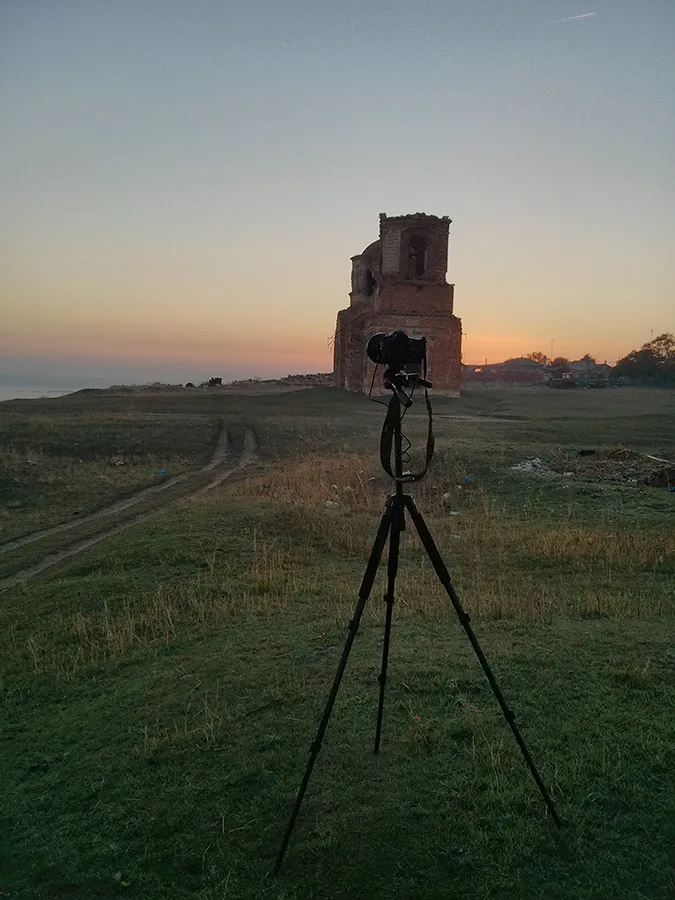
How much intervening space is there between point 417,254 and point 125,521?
30381mm

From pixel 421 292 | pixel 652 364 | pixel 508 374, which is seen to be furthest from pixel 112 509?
pixel 508 374

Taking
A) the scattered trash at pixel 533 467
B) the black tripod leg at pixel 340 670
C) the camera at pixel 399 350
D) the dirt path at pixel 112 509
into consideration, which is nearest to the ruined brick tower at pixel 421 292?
the dirt path at pixel 112 509

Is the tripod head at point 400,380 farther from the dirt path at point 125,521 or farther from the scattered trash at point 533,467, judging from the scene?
the scattered trash at point 533,467

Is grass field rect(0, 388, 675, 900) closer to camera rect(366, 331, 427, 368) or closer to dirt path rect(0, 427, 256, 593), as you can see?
dirt path rect(0, 427, 256, 593)

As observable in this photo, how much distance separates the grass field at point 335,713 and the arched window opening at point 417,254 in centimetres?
2975

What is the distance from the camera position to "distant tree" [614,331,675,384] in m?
56.8

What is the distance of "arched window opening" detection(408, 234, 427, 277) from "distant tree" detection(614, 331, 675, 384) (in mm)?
29993

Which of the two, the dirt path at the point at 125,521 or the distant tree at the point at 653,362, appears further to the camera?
the distant tree at the point at 653,362

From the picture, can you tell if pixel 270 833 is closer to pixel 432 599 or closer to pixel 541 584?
pixel 432 599

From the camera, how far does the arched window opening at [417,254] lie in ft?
125

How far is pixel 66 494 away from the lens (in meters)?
15.4

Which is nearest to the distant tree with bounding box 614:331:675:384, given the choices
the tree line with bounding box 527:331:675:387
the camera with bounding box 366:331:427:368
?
the tree line with bounding box 527:331:675:387

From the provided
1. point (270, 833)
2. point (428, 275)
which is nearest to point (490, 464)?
point (270, 833)

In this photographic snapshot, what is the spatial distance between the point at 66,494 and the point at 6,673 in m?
10.1
